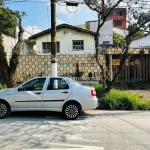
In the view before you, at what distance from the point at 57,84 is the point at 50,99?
0.59m

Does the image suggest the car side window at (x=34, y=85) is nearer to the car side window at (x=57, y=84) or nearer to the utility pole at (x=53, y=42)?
the car side window at (x=57, y=84)

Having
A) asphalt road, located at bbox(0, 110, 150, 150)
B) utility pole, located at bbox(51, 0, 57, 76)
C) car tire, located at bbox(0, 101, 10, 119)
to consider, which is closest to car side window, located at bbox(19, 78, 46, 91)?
car tire, located at bbox(0, 101, 10, 119)

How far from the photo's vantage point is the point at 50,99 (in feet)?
26.5

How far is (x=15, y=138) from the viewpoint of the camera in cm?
585

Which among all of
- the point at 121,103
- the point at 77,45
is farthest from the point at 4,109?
the point at 77,45

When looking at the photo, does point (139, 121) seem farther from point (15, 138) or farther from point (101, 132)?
point (15, 138)

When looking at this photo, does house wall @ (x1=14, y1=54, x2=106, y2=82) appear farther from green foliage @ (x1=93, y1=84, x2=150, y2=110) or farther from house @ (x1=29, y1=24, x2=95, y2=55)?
house @ (x1=29, y1=24, x2=95, y2=55)

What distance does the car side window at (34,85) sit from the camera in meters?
8.22

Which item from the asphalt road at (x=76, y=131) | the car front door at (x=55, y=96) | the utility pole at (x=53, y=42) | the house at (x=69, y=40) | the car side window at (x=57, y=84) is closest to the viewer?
the asphalt road at (x=76, y=131)

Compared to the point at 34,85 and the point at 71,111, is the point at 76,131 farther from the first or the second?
the point at 34,85

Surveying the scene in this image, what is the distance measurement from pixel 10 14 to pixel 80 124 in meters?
12.1

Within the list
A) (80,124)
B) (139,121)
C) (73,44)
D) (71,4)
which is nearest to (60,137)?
(80,124)

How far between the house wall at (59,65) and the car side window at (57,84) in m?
8.14

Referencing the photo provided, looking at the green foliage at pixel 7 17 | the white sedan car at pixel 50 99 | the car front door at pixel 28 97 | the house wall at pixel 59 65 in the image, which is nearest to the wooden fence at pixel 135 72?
the house wall at pixel 59 65
